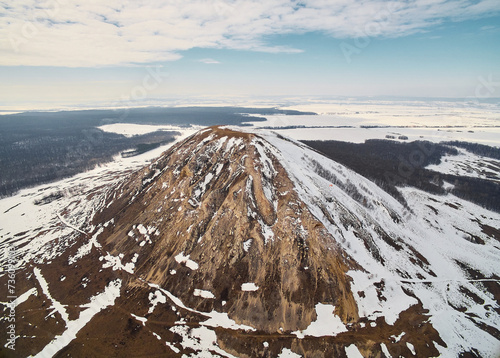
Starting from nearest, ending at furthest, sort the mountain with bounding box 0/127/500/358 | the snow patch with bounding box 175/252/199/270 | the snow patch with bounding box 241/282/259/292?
the mountain with bounding box 0/127/500/358, the snow patch with bounding box 241/282/259/292, the snow patch with bounding box 175/252/199/270

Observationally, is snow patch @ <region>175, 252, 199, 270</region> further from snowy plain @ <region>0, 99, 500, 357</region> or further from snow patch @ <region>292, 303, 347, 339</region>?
snow patch @ <region>292, 303, 347, 339</region>

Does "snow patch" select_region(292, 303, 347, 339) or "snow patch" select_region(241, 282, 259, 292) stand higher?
"snow patch" select_region(241, 282, 259, 292)

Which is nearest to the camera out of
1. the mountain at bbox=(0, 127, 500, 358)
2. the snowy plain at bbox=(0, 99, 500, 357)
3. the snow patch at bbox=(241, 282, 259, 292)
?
the mountain at bbox=(0, 127, 500, 358)

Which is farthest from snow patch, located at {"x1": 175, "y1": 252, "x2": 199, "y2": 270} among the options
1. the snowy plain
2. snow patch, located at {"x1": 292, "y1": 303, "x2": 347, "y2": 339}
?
snow patch, located at {"x1": 292, "y1": 303, "x2": 347, "y2": 339}

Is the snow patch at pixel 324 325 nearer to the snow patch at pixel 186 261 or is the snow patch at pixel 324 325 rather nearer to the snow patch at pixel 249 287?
the snow patch at pixel 249 287

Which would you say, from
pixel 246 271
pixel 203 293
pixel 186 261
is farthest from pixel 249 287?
pixel 186 261

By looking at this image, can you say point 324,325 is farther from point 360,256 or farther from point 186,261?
point 186,261

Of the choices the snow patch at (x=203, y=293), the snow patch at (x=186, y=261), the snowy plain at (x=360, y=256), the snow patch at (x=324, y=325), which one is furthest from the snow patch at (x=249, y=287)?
the snow patch at (x=186, y=261)

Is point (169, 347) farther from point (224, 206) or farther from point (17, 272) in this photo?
point (17, 272)
